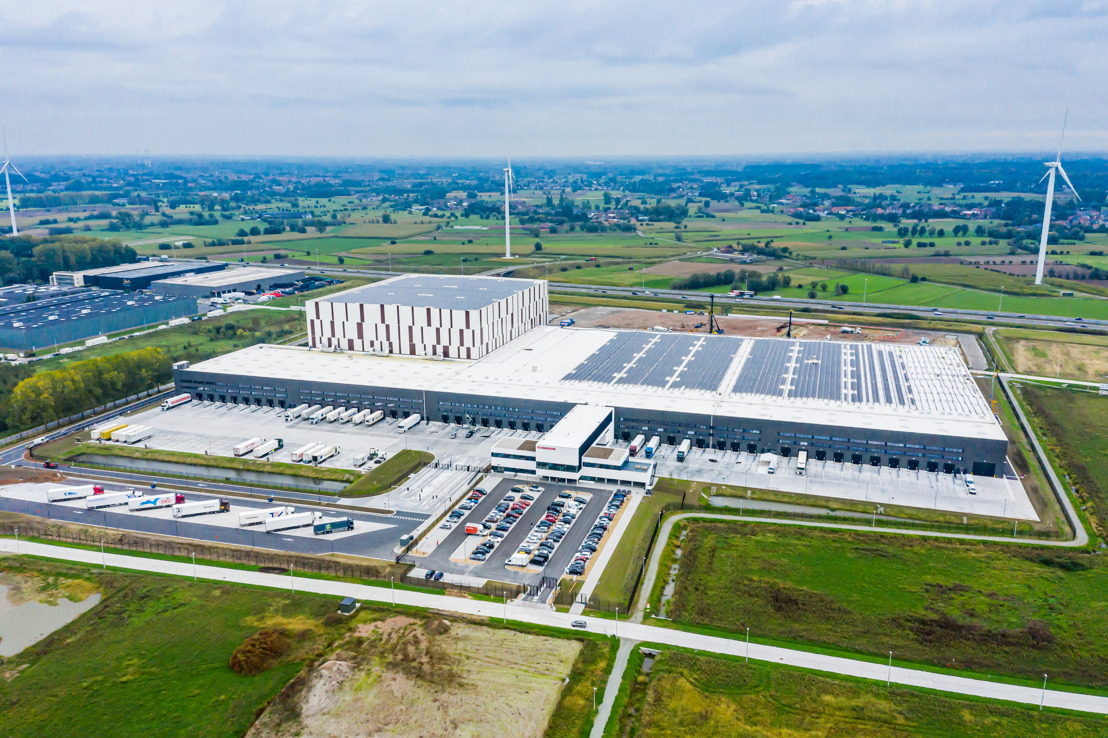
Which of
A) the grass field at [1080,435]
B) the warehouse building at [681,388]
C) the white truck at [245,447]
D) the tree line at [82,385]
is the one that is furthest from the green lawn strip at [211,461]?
the grass field at [1080,435]

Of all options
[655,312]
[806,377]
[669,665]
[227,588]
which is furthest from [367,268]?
[669,665]

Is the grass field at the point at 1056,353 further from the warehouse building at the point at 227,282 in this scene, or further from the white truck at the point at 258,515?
the warehouse building at the point at 227,282

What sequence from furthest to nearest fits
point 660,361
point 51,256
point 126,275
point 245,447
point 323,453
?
point 51,256 → point 126,275 → point 660,361 → point 245,447 → point 323,453

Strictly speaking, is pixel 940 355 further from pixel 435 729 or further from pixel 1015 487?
pixel 435 729

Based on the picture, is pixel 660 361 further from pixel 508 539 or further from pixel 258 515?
pixel 258 515

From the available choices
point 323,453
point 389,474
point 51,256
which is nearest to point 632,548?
point 389,474

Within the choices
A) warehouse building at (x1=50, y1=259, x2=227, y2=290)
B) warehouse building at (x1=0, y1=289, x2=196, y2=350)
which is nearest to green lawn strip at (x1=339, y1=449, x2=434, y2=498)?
warehouse building at (x1=0, y1=289, x2=196, y2=350)
